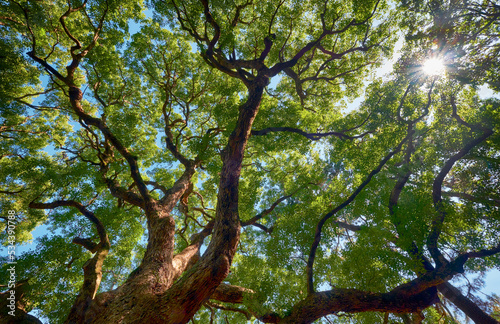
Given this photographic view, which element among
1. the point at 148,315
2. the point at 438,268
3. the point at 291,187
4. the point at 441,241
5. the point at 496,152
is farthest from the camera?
the point at 291,187

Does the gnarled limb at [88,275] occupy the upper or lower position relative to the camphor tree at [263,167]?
lower

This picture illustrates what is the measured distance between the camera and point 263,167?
34.0 feet

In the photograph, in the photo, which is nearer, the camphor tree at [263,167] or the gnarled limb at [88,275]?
the gnarled limb at [88,275]

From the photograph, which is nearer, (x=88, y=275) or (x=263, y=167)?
(x=88, y=275)

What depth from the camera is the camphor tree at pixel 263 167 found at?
4.59 meters

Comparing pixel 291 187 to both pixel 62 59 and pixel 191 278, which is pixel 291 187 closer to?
pixel 191 278

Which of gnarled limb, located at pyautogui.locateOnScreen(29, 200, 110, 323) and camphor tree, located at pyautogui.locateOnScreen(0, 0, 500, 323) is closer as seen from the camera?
gnarled limb, located at pyautogui.locateOnScreen(29, 200, 110, 323)

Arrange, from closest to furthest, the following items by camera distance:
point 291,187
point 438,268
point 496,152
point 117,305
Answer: point 117,305 → point 438,268 → point 496,152 → point 291,187

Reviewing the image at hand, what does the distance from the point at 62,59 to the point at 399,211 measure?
15.3 metres

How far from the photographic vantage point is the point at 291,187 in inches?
321

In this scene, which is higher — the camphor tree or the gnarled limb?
the camphor tree

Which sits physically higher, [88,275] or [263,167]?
[263,167]

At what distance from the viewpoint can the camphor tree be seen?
15.1 feet

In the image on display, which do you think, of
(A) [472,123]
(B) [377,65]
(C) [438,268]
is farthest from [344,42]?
(C) [438,268]
